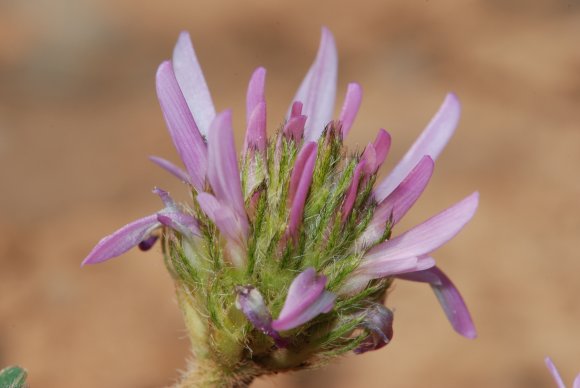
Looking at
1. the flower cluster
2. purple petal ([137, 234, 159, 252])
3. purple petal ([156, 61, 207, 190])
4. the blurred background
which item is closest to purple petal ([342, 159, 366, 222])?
the flower cluster

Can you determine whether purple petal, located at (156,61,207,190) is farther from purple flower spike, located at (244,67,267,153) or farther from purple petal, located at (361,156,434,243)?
purple petal, located at (361,156,434,243)

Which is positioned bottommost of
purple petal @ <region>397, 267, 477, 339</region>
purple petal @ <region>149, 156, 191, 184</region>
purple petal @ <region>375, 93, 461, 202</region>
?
purple petal @ <region>397, 267, 477, 339</region>

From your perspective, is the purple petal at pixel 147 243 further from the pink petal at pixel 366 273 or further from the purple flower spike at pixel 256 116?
the pink petal at pixel 366 273

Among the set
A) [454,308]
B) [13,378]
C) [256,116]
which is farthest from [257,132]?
[13,378]

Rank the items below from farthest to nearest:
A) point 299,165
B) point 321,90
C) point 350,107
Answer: point 321,90
point 350,107
point 299,165

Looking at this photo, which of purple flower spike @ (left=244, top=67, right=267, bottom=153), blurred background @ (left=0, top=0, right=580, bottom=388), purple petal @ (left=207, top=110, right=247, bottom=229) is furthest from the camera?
blurred background @ (left=0, top=0, right=580, bottom=388)

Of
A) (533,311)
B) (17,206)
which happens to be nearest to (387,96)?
(533,311)

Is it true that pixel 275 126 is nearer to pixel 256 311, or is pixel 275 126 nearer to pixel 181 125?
pixel 181 125
